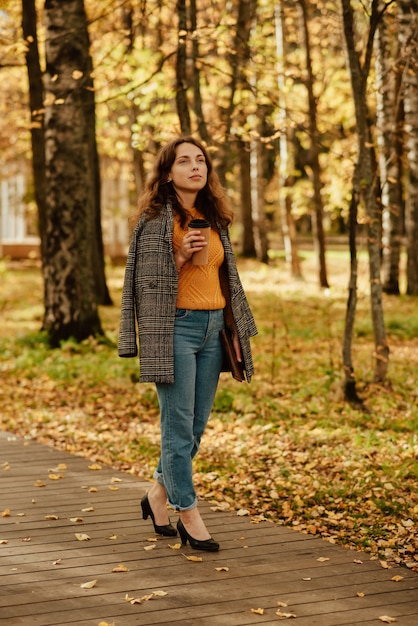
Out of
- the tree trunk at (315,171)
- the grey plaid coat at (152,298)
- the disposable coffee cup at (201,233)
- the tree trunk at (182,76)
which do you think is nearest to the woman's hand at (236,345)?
the grey plaid coat at (152,298)

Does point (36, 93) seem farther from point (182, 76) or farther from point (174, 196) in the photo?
point (174, 196)

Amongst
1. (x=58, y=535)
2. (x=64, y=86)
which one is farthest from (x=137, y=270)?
(x=64, y=86)

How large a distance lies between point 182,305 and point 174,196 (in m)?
0.62

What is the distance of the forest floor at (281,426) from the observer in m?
6.15

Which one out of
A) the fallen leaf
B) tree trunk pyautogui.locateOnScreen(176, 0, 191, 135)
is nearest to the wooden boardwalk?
the fallen leaf

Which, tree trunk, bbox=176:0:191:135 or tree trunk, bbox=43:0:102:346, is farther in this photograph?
tree trunk, bbox=43:0:102:346

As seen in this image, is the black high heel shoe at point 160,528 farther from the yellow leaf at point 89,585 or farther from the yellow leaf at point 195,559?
the yellow leaf at point 89,585

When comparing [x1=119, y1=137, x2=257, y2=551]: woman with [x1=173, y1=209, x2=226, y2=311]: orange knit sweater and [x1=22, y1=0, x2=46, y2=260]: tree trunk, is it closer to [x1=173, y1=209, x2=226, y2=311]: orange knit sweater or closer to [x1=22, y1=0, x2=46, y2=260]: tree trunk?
[x1=173, y1=209, x2=226, y2=311]: orange knit sweater

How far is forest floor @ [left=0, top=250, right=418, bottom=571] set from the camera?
615 cm

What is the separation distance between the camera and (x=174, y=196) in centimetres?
507

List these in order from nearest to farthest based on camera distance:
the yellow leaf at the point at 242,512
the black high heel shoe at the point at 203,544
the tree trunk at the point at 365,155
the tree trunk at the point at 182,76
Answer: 1. the black high heel shoe at the point at 203,544
2. the yellow leaf at the point at 242,512
3. the tree trunk at the point at 365,155
4. the tree trunk at the point at 182,76

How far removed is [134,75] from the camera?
51.4 feet

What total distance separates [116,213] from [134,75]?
590 inches

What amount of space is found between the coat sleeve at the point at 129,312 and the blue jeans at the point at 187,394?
24 cm
